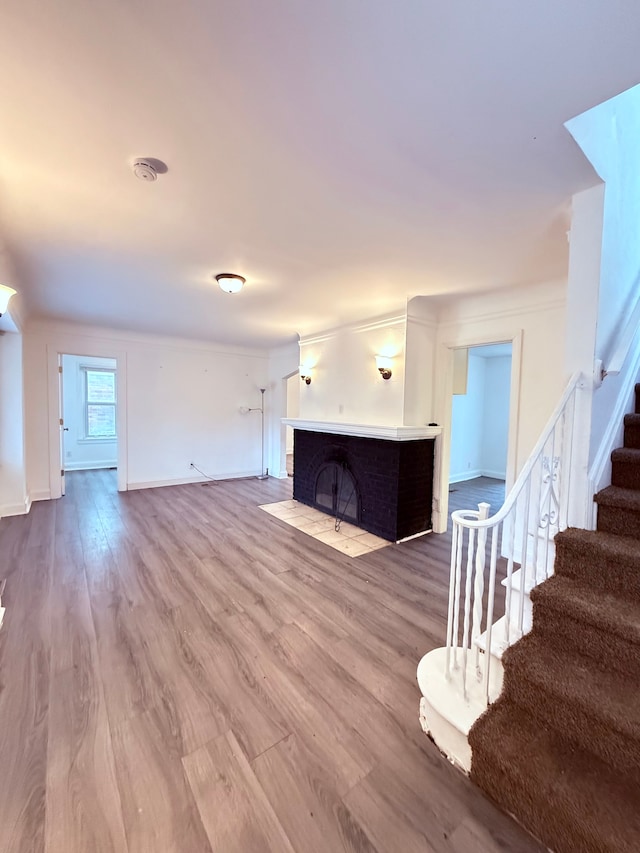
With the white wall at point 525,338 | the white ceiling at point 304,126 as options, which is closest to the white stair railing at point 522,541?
the white ceiling at point 304,126

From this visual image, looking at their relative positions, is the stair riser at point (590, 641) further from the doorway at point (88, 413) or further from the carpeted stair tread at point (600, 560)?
the doorway at point (88, 413)

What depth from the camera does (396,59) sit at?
3.76 feet

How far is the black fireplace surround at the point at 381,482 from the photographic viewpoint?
378 centimetres

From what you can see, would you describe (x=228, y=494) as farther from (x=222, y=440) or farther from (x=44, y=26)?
(x=44, y=26)

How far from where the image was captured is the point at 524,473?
146cm

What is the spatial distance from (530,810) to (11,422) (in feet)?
18.8

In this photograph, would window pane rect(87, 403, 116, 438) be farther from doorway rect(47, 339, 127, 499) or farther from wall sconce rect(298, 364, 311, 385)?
wall sconce rect(298, 364, 311, 385)

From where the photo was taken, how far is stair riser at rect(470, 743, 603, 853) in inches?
42.4

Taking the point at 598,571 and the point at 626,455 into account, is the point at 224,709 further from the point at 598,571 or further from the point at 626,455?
the point at 626,455

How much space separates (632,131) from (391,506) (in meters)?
3.29

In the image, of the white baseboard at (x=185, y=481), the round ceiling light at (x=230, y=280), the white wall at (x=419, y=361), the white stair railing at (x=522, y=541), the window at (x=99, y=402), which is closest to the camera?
the white stair railing at (x=522, y=541)

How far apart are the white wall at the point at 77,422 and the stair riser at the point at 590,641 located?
24.3 ft

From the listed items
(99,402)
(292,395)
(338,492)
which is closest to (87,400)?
(99,402)

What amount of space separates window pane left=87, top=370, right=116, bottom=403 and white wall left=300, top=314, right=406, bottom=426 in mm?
4751
